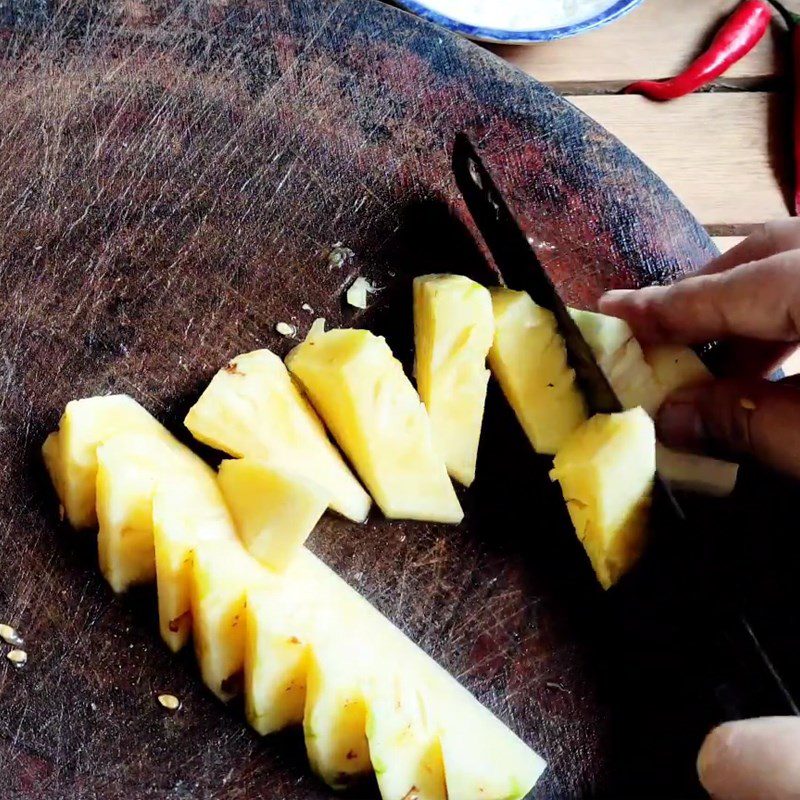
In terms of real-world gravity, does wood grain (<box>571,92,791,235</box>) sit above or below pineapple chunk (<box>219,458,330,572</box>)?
above

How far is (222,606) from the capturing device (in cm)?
123

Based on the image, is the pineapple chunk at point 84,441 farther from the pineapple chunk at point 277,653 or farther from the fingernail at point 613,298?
the fingernail at point 613,298

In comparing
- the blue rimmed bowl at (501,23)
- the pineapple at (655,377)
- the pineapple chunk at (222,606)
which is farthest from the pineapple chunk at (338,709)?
the blue rimmed bowl at (501,23)

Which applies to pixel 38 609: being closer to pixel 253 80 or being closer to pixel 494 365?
pixel 494 365

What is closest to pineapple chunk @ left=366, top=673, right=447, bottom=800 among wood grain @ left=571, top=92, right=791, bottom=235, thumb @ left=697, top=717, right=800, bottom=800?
thumb @ left=697, top=717, right=800, bottom=800

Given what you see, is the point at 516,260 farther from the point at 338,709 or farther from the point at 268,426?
the point at 338,709

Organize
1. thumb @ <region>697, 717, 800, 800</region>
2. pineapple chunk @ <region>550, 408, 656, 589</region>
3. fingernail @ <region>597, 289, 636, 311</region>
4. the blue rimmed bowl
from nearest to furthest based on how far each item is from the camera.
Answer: thumb @ <region>697, 717, 800, 800</region>, pineapple chunk @ <region>550, 408, 656, 589</region>, fingernail @ <region>597, 289, 636, 311</region>, the blue rimmed bowl

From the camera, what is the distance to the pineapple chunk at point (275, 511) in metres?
1.28

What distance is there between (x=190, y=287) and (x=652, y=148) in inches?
42.5

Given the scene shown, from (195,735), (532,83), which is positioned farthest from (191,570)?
(532,83)

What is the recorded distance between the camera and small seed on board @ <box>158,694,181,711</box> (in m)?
1.29

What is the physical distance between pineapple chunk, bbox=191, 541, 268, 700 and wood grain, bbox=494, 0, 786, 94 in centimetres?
129

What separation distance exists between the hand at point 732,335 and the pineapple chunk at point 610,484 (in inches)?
7.0

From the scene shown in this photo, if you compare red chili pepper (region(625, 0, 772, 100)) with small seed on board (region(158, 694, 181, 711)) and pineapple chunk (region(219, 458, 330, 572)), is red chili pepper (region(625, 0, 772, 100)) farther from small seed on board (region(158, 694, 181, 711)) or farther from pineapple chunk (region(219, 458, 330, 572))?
small seed on board (region(158, 694, 181, 711))
